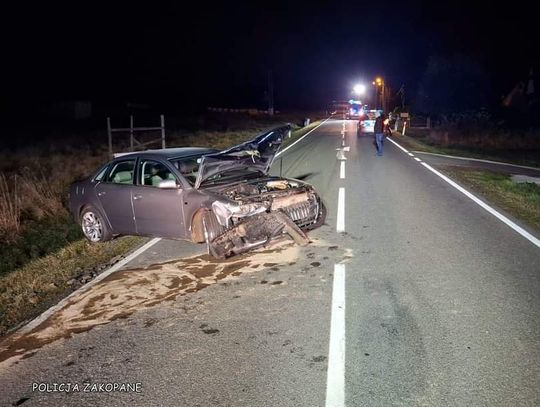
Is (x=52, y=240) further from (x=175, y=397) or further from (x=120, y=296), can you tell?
(x=175, y=397)

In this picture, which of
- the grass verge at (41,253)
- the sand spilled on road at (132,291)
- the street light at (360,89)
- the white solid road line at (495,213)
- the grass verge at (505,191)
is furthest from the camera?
the street light at (360,89)

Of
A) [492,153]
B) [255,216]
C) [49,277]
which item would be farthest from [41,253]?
[492,153]

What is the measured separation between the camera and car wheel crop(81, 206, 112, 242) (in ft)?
26.8

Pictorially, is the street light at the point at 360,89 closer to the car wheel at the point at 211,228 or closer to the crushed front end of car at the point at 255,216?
the crushed front end of car at the point at 255,216

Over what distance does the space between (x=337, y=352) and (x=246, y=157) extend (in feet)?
14.2

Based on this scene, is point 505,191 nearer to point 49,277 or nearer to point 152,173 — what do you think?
point 152,173

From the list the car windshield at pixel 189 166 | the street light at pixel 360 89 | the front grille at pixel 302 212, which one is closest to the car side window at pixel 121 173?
the car windshield at pixel 189 166

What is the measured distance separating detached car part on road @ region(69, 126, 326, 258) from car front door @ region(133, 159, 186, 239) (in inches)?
0.6

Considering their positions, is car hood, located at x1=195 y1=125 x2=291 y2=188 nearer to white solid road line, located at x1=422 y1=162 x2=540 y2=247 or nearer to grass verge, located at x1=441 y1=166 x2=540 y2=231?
white solid road line, located at x1=422 y1=162 x2=540 y2=247

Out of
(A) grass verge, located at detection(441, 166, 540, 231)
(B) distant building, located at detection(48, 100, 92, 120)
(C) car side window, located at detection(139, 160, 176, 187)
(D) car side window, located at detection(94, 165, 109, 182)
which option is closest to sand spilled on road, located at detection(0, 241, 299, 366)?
(C) car side window, located at detection(139, 160, 176, 187)

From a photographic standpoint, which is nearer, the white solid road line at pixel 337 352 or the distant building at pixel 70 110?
the white solid road line at pixel 337 352

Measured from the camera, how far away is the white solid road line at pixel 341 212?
8547 millimetres

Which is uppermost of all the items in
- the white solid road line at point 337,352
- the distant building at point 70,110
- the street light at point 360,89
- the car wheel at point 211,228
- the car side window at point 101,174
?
the street light at point 360,89

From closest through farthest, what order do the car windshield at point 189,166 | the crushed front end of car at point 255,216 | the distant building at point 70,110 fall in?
the crushed front end of car at point 255,216 → the car windshield at point 189,166 → the distant building at point 70,110
